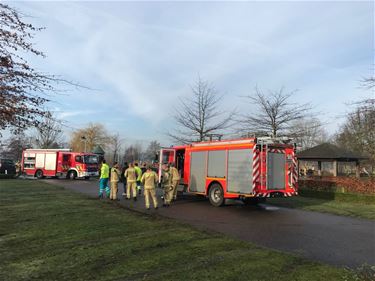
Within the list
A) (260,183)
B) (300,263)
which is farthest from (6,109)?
(260,183)

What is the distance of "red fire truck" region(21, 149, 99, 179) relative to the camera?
34.1m

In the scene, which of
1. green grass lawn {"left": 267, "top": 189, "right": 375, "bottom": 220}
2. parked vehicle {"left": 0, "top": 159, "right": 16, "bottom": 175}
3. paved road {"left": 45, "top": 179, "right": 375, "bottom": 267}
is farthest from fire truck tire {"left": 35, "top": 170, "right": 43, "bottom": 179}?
green grass lawn {"left": 267, "top": 189, "right": 375, "bottom": 220}

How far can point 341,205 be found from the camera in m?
15.0

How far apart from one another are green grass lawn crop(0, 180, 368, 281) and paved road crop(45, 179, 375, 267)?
3.02 feet

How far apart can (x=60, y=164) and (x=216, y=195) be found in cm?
2408

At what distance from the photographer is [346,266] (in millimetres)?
6168

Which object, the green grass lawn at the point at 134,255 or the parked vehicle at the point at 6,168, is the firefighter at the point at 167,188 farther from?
the parked vehicle at the point at 6,168

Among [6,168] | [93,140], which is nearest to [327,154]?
[6,168]

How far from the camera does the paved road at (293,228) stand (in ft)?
23.7

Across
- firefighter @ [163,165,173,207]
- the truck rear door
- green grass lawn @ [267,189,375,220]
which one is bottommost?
green grass lawn @ [267,189,375,220]

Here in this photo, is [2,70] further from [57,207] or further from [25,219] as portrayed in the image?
[57,207]

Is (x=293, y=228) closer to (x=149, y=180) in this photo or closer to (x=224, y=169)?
(x=224, y=169)

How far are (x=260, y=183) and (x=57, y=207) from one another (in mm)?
7309

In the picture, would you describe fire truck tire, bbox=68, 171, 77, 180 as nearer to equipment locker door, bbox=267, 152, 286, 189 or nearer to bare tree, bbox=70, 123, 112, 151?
equipment locker door, bbox=267, 152, 286, 189
